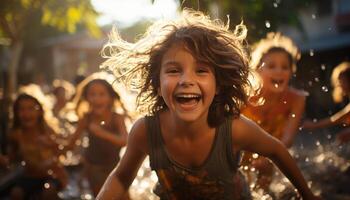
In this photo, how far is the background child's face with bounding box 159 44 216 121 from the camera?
3.03 metres

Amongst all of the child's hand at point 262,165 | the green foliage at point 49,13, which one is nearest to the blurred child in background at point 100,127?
the child's hand at point 262,165

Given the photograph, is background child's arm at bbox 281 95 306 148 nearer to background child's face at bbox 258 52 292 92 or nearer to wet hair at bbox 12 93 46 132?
background child's face at bbox 258 52 292 92

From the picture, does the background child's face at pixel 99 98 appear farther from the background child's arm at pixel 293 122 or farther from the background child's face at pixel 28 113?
the background child's arm at pixel 293 122

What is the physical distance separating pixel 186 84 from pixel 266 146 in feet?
2.12

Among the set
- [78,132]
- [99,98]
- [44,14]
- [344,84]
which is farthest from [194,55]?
[44,14]

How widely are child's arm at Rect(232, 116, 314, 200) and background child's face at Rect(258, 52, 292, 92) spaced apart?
1971 mm

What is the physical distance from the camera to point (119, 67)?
3629mm

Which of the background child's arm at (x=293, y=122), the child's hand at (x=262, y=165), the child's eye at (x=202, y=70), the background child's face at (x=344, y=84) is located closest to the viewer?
the child's eye at (x=202, y=70)

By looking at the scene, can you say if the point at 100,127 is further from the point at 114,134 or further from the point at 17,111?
the point at 17,111

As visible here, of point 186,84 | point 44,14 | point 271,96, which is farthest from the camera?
point 44,14

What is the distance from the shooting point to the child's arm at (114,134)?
19.1 ft

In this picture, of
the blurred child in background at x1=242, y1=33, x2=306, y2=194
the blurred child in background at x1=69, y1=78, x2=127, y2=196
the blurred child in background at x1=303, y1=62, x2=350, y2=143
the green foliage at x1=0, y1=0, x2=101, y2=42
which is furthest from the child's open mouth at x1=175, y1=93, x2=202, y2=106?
the green foliage at x1=0, y1=0, x2=101, y2=42

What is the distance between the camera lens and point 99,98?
6531 mm

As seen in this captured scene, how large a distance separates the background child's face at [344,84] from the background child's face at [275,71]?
1764mm
